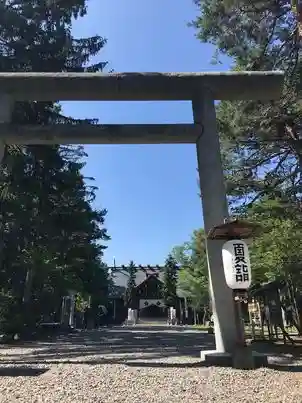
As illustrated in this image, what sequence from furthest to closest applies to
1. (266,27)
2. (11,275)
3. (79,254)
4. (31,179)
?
(79,254) < (11,275) < (31,179) < (266,27)

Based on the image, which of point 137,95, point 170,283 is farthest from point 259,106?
point 170,283

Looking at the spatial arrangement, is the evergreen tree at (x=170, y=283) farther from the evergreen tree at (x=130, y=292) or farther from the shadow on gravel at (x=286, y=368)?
the shadow on gravel at (x=286, y=368)

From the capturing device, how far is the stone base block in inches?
257

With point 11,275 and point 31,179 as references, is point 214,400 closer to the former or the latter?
point 31,179

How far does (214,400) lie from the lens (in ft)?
15.3

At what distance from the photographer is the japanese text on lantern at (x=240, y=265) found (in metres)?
6.75

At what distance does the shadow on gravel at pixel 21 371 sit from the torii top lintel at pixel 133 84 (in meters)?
5.53

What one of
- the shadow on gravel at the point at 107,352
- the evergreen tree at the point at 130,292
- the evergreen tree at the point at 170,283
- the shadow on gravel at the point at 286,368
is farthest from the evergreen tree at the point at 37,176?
the evergreen tree at the point at 130,292

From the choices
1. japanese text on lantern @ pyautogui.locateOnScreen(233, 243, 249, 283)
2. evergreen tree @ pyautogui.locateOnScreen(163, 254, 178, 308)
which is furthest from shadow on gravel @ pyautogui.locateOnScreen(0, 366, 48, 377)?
evergreen tree @ pyautogui.locateOnScreen(163, 254, 178, 308)

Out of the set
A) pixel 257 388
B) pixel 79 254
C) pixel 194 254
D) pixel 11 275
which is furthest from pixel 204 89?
pixel 194 254

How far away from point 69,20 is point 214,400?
14.7 meters

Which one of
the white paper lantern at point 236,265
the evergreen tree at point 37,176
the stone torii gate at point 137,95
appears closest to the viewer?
the white paper lantern at point 236,265

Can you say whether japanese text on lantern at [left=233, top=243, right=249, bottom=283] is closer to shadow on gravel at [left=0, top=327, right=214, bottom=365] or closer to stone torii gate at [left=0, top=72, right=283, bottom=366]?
stone torii gate at [left=0, top=72, right=283, bottom=366]

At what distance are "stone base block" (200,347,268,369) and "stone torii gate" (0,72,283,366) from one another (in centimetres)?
321
